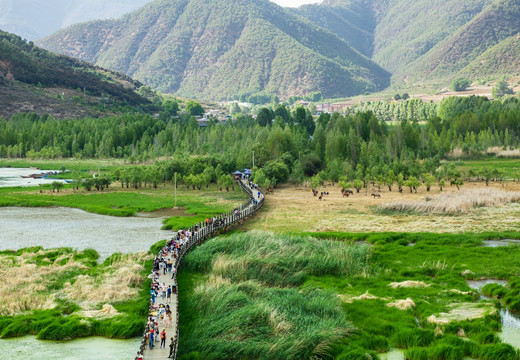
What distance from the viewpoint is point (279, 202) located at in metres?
99.4

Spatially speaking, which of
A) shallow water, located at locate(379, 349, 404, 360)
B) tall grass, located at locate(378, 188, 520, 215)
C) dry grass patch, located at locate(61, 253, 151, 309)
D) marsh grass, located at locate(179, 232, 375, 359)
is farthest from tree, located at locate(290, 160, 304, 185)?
shallow water, located at locate(379, 349, 404, 360)

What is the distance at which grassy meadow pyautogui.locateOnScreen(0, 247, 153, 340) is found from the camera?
4141 cm

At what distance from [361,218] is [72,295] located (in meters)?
45.9

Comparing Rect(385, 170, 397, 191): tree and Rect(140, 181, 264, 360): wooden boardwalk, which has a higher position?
Rect(385, 170, 397, 191): tree

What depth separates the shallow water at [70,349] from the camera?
1495 inches

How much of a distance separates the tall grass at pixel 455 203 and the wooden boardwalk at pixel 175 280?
20.0m

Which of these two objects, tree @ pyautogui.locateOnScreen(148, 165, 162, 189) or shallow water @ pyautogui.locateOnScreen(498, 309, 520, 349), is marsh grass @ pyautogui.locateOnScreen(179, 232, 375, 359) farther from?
tree @ pyautogui.locateOnScreen(148, 165, 162, 189)

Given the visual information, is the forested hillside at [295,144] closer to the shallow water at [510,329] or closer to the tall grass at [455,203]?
the tall grass at [455,203]

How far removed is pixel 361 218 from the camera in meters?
83.8

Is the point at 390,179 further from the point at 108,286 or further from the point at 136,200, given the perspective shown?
the point at 108,286

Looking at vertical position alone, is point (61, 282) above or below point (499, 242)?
below

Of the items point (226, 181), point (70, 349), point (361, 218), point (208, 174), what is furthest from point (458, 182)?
point (70, 349)

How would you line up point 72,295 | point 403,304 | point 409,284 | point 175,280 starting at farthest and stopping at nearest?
point 409,284 → point 175,280 → point 72,295 → point 403,304

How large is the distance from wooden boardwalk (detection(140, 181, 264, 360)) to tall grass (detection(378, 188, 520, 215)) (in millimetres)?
20033
